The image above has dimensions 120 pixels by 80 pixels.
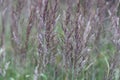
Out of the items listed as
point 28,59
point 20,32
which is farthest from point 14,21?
point 28,59

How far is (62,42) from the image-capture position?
2184 millimetres

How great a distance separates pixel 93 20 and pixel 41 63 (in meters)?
0.47

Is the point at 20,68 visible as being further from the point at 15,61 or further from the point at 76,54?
the point at 76,54

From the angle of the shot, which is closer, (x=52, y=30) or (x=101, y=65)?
(x=52, y=30)

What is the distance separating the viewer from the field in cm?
209

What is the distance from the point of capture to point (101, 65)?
2.83 m

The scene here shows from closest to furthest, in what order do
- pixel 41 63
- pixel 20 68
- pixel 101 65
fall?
pixel 41 63 < pixel 20 68 < pixel 101 65

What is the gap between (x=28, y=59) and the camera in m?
2.70

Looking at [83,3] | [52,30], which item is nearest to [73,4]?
[83,3]

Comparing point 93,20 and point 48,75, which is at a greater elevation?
point 93,20

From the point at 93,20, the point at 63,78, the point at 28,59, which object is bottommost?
the point at 63,78

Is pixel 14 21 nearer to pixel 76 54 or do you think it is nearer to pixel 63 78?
pixel 63 78

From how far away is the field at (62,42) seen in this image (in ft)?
6.86

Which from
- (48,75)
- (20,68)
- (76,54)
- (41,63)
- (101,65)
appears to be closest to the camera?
(76,54)
